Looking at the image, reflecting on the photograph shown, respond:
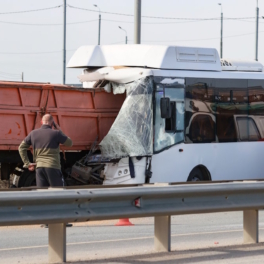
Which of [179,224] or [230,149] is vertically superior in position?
[230,149]

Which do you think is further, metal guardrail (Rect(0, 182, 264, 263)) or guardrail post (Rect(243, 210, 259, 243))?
guardrail post (Rect(243, 210, 259, 243))

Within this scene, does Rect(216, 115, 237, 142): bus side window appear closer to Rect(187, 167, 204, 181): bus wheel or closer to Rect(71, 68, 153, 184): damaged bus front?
Rect(187, 167, 204, 181): bus wheel

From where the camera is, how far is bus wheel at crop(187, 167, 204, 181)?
641 inches

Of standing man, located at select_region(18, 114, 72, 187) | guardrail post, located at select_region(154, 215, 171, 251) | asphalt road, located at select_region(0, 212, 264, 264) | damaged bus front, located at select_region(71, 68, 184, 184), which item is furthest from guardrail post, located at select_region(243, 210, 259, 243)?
damaged bus front, located at select_region(71, 68, 184, 184)

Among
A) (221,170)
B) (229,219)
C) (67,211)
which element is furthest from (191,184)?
(221,170)

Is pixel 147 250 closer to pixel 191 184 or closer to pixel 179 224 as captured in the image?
pixel 191 184

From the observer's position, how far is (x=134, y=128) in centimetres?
1554

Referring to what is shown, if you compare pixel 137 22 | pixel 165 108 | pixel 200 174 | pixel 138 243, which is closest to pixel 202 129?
pixel 200 174

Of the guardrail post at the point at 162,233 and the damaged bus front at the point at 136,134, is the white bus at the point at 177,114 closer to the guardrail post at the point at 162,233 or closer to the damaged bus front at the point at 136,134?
the damaged bus front at the point at 136,134

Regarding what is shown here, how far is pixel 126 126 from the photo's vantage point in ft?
51.1

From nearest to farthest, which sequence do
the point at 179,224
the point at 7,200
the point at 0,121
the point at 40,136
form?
the point at 7,200 → the point at 40,136 → the point at 179,224 → the point at 0,121

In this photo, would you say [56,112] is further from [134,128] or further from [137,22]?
[137,22]

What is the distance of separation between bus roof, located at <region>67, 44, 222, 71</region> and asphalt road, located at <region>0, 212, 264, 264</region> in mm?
3758

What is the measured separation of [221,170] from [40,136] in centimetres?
622
